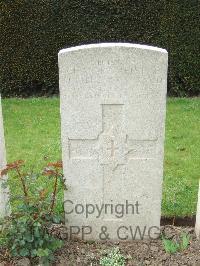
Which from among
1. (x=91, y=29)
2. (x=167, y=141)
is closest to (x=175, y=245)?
(x=167, y=141)

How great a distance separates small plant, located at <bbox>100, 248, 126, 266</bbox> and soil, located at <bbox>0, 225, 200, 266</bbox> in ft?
0.13

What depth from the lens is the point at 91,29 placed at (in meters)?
8.34

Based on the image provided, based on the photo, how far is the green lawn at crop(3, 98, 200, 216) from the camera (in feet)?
15.9

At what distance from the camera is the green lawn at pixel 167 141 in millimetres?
4844

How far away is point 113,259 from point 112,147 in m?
0.87

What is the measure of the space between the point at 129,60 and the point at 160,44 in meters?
5.23

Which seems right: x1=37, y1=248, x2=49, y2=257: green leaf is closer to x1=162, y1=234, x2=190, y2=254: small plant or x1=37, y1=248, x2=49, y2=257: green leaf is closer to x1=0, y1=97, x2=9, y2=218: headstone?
x1=0, y1=97, x2=9, y2=218: headstone

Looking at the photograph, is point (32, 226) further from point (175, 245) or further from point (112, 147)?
point (175, 245)

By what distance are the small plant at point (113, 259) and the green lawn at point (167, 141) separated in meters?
0.92

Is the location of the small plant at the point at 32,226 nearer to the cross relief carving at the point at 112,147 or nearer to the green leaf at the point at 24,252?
the green leaf at the point at 24,252

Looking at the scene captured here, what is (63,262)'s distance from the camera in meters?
3.54

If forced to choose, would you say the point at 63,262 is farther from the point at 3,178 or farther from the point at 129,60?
the point at 129,60

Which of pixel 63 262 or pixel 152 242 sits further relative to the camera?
pixel 152 242

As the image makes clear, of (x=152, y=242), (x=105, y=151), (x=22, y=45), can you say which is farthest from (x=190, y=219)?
(x=22, y=45)
